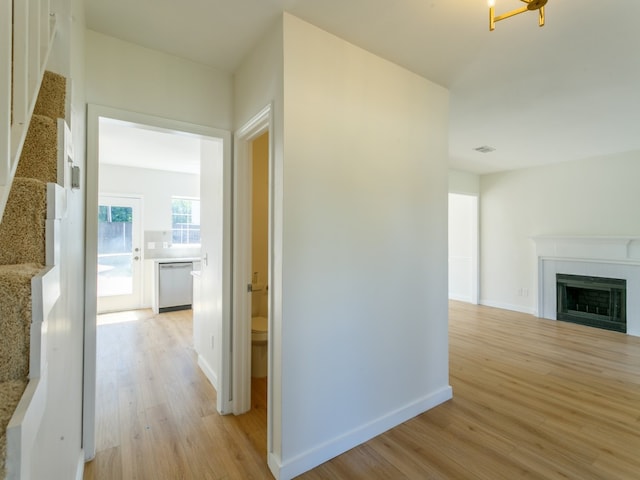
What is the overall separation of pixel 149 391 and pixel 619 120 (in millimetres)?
5428

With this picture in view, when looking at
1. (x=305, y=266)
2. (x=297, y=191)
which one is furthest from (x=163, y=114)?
(x=305, y=266)

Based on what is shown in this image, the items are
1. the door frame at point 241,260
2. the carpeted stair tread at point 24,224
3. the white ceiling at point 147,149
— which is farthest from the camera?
the white ceiling at point 147,149

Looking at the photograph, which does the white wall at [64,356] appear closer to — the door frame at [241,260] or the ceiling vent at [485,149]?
the door frame at [241,260]

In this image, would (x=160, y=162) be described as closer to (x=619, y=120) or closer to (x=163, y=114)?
(x=163, y=114)

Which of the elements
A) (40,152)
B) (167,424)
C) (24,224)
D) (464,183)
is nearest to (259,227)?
(167,424)

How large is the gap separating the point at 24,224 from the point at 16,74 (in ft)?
1.11

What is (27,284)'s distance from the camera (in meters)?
0.58

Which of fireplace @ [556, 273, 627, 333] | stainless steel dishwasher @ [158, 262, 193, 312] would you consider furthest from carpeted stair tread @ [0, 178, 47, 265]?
fireplace @ [556, 273, 627, 333]

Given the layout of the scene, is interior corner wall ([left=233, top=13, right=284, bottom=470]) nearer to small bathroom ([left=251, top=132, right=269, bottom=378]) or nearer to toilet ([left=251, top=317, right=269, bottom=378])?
toilet ([left=251, top=317, right=269, bottom=378])

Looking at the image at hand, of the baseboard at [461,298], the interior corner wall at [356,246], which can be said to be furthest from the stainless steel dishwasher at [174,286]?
the baseboard at [461,298]

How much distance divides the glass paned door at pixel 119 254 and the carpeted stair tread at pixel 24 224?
5.42 m

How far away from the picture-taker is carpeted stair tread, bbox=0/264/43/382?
571 millimetres

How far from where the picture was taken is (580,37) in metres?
1.89

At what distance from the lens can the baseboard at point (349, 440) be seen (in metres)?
1.69
